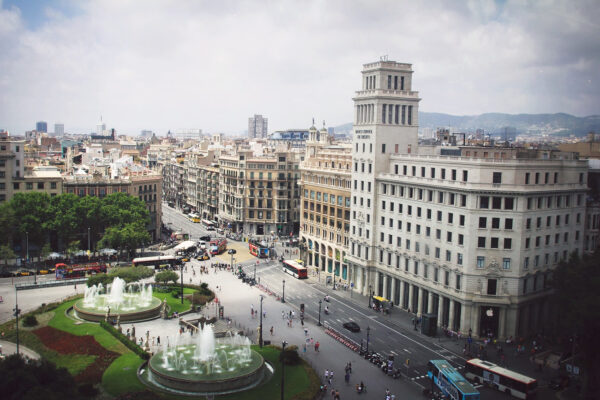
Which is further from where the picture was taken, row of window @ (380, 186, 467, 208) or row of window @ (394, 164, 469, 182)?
row of window @ (380, 186, 467, 208)

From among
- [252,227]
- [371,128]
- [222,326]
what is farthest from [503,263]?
[252,227]

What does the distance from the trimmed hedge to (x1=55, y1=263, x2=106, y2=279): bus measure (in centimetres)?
3030

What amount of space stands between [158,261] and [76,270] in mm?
14978

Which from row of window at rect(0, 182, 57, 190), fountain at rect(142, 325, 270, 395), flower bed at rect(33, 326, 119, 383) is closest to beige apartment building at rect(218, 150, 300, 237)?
row of window at rect(0, 182, 57, 190)

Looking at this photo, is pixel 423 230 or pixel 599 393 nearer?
pixel 599 393

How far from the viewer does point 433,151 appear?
94.4 metres

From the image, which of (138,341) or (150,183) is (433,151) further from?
(150,183)

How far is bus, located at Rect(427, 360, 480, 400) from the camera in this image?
49.8 m

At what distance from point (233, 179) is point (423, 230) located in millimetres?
77415

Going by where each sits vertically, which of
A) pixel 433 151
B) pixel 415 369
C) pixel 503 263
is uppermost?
pixel 433 151

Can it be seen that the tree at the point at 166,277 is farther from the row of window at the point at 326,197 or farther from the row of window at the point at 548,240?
the row of window at the point at 548,240

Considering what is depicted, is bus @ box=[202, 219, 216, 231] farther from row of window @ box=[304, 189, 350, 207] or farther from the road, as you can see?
row of window @ box=[304, 189, 350, 207]

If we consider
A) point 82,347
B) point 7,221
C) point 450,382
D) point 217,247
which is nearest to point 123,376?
point 82,347

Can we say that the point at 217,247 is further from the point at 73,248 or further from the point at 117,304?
the point at 117,304
